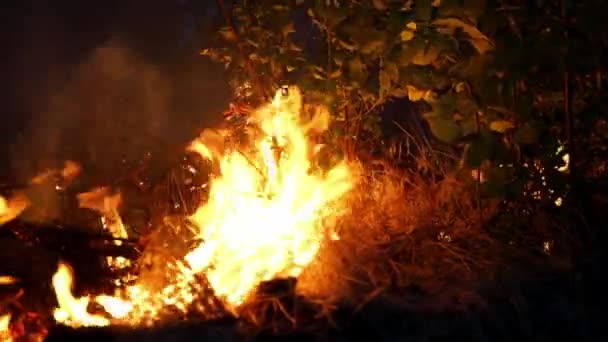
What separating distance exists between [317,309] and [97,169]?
4.46 m

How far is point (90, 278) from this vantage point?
12.4 ft

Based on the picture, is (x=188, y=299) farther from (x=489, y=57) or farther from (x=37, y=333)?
(x=489, y=57)

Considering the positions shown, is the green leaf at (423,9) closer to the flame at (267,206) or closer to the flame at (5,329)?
the flame at (267,206)

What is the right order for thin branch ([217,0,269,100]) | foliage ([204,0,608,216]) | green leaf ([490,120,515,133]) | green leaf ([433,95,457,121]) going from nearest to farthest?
foliage ([204,0,608,216]), green leaf ([490,120,515,133]), green leaf ([433,95,457,121]), thin branch ([217,0,269,100])

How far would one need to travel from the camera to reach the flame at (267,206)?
3762 millimetres

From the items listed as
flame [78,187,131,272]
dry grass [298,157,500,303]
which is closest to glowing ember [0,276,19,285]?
flame [78,187,131,272]

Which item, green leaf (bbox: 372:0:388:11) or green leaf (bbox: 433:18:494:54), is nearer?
green leaf (bbox: 433:18:494:54)

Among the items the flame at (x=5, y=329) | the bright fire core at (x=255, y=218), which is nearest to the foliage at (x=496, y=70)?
the bright fire core at (x=255, y=218)

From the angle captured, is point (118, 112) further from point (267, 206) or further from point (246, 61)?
point (267, 206)

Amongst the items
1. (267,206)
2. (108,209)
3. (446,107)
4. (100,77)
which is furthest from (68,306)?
(100,77)

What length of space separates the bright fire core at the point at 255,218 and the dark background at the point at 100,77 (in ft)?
11.2

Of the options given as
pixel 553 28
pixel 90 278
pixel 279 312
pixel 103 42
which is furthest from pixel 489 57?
pixel 103 42

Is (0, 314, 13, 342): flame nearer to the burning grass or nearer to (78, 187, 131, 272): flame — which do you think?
the burning grass

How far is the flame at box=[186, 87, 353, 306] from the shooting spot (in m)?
3.76
